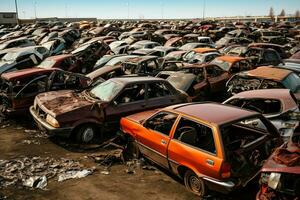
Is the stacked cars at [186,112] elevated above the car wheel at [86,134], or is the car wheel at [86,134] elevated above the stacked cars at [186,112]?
the stacked cars at [186,112]

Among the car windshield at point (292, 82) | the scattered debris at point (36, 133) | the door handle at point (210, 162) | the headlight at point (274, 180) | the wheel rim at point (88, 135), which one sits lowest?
the scattered debris at point (36, 133)

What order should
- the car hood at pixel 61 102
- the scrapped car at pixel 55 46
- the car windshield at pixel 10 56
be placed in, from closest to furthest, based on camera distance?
the car hood at pixel 61 102 < the car windshield at pixel 10 56 < the scrapped car at pixel 55 46

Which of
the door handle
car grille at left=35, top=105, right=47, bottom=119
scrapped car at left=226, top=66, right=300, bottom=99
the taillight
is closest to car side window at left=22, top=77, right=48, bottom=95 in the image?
car grille at left=35, top=105, right=47, bottom=119

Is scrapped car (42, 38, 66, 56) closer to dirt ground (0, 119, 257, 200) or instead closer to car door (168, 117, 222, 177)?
dirt ground (0, 119, 257, 200)

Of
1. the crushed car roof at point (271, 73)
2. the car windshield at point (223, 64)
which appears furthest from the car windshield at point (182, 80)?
the car windshield at point (223, 64)

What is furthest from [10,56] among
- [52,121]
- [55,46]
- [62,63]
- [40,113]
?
[52,121]

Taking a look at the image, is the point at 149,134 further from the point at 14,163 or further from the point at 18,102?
the point at 18,102

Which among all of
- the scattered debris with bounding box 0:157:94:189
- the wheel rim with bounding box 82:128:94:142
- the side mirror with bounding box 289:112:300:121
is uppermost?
the side mirror with bounding box 289:112:300:121

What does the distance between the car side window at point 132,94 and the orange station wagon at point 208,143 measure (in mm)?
1777

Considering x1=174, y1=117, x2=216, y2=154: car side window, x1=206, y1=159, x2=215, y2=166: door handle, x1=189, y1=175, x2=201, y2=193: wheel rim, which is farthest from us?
x1=174, y1=117, x2=216, y2=154: car side window

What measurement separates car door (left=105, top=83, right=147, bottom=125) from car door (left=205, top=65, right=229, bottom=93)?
139 inches

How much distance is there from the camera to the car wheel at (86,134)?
29.0 ft

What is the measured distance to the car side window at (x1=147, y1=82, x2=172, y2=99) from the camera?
31.8 ft

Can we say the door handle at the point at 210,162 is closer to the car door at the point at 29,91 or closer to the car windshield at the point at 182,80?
the car windshield at the point at 182,80
